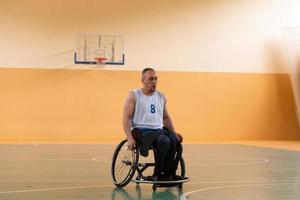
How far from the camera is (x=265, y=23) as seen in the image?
14.4m

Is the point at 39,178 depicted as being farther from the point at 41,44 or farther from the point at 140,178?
the point at 41,44

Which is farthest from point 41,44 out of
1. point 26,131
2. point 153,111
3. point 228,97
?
point 153,111

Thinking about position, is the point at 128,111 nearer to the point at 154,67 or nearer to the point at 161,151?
the point at 161,151

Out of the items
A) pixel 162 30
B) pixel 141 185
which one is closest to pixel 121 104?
pixel 162 30

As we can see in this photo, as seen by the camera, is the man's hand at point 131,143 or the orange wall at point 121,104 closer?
the man's hand at point 131,143

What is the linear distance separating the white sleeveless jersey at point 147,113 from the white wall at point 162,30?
8603mm

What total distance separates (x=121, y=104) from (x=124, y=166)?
8.40 metres

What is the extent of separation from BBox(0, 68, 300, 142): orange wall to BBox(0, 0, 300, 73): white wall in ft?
1.09

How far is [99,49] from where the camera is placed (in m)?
13.3

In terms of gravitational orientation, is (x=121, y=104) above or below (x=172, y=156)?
above

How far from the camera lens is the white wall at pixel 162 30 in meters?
12.9

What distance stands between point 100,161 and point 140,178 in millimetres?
2938

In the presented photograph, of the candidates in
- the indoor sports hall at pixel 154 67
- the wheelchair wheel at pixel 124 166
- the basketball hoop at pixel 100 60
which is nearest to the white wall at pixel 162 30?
the indoor sports hall at pixel 154 67

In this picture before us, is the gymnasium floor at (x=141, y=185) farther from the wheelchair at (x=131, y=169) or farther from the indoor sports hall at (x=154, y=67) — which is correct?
the indoor sports hall at (x=154, y=67)
